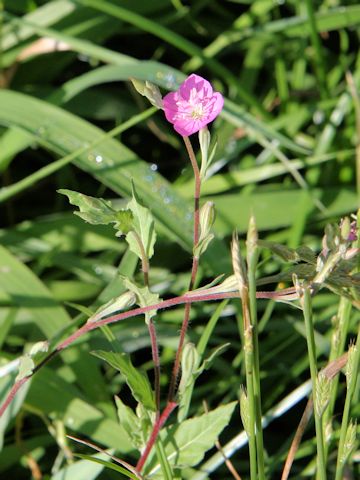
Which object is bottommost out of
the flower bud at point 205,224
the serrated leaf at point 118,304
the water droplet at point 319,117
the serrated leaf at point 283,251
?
the serrated leaf at point 118,304

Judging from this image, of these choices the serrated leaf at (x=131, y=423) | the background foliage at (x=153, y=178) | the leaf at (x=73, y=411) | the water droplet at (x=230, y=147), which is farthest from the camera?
the water droplet at (x=230, y=147)

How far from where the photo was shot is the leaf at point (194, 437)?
3.07ft

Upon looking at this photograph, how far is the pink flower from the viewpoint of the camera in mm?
747

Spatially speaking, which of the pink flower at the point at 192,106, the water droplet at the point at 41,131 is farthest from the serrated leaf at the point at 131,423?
the water droplet at the point at 41,131

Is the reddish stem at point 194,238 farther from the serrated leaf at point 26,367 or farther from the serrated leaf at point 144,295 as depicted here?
the serrated leaf at point 26,367

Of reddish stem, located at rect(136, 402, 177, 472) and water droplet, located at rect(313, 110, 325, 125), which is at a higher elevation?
water droplet, located at rect(313, 110, 325, 125)

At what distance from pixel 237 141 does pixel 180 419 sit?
31.8 inches

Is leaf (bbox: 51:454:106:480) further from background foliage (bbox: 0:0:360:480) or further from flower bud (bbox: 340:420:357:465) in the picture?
flower bud (bbox: 340:420:357:465)

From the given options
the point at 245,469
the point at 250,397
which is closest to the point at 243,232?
the point at 245,469

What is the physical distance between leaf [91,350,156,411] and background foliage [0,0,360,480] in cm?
20

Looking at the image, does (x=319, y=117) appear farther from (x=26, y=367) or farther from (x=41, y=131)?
(x=26, y=367)

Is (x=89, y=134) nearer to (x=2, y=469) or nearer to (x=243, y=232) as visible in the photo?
(x=243, y=232)

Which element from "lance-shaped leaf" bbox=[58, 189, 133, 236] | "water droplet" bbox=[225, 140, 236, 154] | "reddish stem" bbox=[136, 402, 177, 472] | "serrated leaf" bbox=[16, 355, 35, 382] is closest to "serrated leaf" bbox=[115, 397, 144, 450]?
"reddish stem" bbox=[136, 402, 177, 472]

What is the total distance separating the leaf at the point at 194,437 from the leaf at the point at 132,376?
0.09 meters
